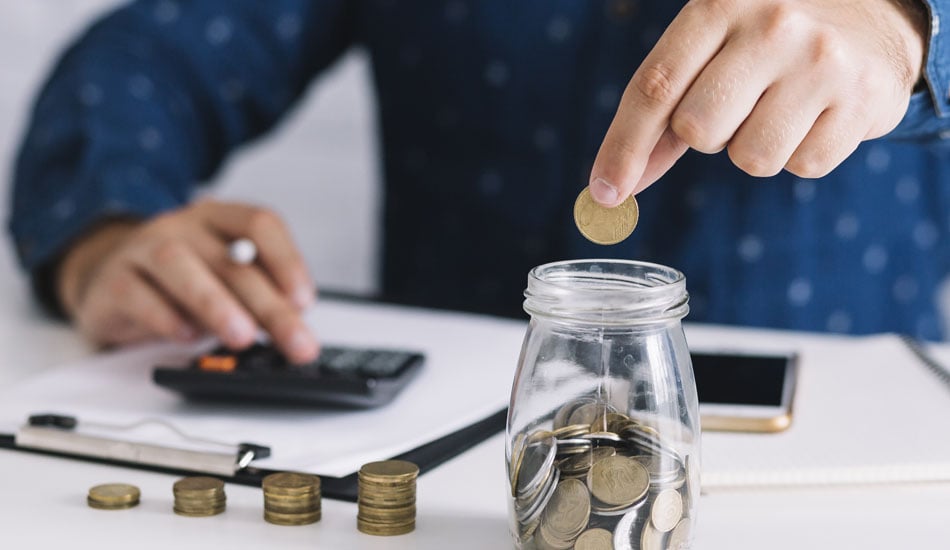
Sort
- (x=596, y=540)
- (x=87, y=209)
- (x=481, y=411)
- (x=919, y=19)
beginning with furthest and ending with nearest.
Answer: (x=87, y=209), (x=481, y=411), (x=919, y=19), (x=596, y=540)

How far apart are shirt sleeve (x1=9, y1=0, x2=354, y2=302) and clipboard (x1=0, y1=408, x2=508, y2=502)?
0.39 metres

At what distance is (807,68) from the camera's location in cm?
50

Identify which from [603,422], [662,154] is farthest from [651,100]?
[603,422]

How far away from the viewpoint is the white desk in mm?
498

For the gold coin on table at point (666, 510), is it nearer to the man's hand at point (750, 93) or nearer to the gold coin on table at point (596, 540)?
the gold coin on table at point (596, 540)

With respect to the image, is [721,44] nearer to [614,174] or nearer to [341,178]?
[614,174]

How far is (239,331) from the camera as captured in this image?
77cm

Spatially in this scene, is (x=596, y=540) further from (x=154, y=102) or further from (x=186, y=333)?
(x=154, y=102)

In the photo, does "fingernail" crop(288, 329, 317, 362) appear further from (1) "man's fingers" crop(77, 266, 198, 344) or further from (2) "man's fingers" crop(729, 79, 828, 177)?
(2) "man's fingers" crop(729, 79, 828, 177)

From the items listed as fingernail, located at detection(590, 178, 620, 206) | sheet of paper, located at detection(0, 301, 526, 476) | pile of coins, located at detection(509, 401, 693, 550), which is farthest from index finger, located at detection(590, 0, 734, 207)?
sheet of paper, located at detection(0, 301, 526, 476)

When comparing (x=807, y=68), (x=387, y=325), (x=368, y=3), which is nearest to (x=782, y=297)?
(x=387, y=325)

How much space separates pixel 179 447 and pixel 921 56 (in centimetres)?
47

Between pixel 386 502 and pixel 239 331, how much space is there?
0.30m

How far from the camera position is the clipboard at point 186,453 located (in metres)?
0.57
